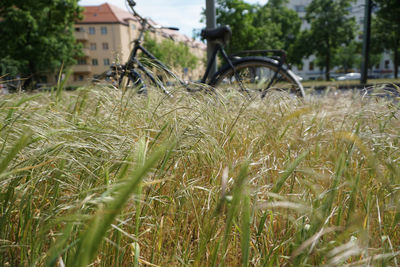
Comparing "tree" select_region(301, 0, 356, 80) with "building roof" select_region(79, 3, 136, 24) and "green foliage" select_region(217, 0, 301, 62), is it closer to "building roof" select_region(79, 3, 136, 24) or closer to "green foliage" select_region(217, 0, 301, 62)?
"green foliage" select_region(217, 0, 301, 62)

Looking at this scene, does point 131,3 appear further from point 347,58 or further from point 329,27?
point 347,58

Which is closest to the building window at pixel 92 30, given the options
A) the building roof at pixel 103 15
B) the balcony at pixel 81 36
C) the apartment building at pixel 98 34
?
the apartment building at pixel 98 34

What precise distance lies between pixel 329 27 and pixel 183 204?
118ft

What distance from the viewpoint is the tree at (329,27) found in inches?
1267

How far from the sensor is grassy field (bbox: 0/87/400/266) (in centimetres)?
66

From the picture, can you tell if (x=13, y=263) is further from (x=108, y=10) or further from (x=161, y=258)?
→ (x=108, y=10)

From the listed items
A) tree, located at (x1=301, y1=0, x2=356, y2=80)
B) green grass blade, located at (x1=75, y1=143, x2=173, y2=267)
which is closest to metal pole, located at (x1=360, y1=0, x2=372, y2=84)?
green grass blade, located at (x1=75, y1=143, x2=173, y2=267)

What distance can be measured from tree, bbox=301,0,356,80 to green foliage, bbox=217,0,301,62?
263 centimetres

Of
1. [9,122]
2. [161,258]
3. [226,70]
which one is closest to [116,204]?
[161,258]

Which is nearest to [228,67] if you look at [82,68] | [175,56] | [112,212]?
[175,56]

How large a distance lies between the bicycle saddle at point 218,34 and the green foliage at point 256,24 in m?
20.0

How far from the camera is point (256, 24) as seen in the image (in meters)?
30.2

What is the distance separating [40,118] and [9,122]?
10.9 inches

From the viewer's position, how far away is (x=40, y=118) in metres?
1.49
